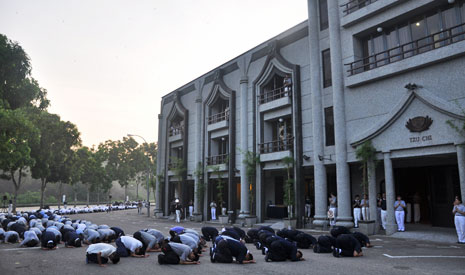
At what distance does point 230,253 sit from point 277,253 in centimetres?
149

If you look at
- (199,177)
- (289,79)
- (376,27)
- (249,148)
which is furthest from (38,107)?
(376,27)

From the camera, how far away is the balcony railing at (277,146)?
24688mm

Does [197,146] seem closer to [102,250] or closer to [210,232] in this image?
[210,232]

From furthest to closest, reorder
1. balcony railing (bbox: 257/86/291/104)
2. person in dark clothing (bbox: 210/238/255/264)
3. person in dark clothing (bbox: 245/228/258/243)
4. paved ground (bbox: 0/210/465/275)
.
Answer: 1. balcony railing (bbox: 257/86/291/104)
2. person in dark clothing (bbox: 245/228/258/243)
3. person in dark clothing (bbox: 210/238/255/264)
4. paved ground (bbox: 0/210/465/275)

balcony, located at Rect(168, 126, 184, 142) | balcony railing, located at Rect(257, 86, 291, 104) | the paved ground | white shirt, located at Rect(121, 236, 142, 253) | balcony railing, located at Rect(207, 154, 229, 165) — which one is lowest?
the paved ground

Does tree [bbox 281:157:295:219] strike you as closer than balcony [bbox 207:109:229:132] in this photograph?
Yes

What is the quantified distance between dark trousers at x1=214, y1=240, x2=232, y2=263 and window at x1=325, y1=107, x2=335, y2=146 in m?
12.9

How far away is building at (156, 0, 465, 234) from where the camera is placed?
16750 mm

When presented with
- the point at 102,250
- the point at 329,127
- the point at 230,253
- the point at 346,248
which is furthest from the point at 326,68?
the point at 102,250

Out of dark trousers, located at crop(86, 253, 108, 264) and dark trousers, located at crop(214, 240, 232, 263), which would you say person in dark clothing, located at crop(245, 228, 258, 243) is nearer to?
dark trousers, located at crop(214, 240, 232, 263)

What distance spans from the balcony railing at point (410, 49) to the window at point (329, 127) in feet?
8.89

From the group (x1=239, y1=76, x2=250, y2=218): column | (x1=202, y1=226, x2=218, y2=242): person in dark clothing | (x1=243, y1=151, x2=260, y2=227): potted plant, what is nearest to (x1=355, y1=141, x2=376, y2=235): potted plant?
(x1=202, y1=226, x2=218, y2=242): person in dark clothing

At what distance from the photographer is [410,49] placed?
18047 millimetres

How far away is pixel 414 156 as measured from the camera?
1706 cm
